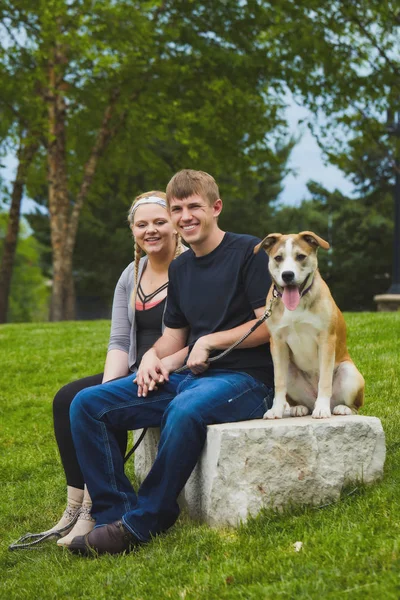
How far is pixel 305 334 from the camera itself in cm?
429

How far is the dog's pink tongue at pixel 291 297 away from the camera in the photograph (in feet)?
13.4

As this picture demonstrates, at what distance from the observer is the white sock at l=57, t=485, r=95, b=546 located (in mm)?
4562

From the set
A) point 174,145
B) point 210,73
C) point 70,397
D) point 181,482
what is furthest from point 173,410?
point 174,145

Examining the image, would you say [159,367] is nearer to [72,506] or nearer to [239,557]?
[72,506]

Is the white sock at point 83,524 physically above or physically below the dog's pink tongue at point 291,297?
below

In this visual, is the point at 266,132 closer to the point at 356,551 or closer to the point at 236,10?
the point at 236,10

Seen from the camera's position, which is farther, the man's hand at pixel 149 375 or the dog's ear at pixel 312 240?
the man's hand at pixel 149 375

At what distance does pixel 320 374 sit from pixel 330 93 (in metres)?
16.3

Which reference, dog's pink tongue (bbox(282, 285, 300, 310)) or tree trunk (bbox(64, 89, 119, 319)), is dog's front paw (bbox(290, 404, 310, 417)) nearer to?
dog's pink tongue (bbox(282, 285, 300, 310))

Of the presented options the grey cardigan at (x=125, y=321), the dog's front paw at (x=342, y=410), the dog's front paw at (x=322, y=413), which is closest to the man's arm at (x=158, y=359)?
the grey cardigan at (x=125, y=321)

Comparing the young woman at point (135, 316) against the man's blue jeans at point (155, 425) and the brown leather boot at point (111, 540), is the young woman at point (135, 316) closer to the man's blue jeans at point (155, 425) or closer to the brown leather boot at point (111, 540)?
the man's blue jeans at point (155, 425)

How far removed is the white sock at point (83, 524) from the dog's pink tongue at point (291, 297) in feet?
5.58

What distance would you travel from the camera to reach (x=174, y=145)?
92.0ft

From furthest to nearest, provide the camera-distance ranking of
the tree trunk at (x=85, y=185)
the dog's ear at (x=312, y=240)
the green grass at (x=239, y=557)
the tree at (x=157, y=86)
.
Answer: the tree trunk at (x=85, y=185)
the tree at (x=157, y=86)
the dog's ear at (x=312, y=240)
the green grass at (x=239, y=557)
